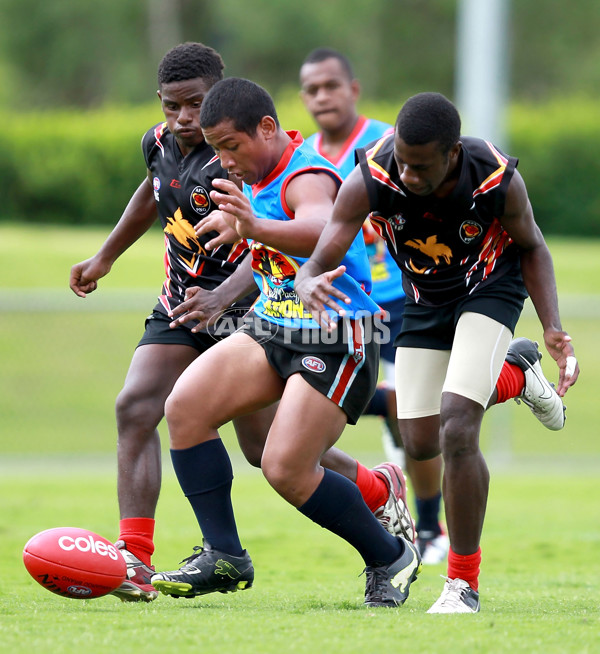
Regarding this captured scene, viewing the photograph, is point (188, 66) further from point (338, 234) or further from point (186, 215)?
point (338, 234)

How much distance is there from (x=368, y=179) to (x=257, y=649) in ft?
6.31

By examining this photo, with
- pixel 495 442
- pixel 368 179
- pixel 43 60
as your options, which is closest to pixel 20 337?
pixel 495 442

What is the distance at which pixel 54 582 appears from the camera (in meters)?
4.51

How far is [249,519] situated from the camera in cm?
905

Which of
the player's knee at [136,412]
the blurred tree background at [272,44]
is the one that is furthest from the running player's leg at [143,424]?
the blurred tree background at [272,44]

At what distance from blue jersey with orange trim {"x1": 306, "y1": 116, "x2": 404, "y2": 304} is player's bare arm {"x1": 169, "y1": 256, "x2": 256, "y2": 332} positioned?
2.24 metres

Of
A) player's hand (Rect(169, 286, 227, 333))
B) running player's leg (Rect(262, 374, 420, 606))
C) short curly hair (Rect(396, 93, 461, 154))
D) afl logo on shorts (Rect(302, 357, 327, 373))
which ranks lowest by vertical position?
running player's leg (Rect(262, 374, 420, 606))

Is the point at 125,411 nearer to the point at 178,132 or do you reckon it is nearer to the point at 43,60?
the point at 178,132

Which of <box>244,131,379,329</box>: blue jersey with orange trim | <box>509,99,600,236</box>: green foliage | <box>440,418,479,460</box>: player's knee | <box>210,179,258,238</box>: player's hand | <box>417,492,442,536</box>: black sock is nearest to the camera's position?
<box>210,179,258,238</box>: player's hand

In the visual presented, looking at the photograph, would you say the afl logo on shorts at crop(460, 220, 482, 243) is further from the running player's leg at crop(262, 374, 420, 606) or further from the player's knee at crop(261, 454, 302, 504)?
the player's knee at crop(261, 454, 302, 504)

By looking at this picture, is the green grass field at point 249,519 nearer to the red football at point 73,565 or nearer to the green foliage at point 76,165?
the red football at point 73,565

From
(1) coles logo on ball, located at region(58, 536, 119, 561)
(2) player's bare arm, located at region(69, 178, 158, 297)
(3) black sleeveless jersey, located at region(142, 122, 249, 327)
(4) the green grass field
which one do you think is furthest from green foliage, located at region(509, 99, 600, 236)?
(1) coles logo on ball, located at region(58, 536, 119, 561)

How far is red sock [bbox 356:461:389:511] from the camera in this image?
209 inches

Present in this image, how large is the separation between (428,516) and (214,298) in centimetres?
266
